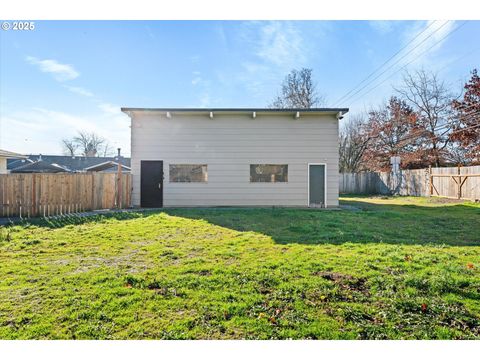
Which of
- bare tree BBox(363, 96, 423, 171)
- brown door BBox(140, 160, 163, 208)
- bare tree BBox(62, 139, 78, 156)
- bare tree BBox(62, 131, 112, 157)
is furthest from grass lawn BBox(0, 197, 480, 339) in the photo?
bare tree BBox(62, 139, 78, 156)

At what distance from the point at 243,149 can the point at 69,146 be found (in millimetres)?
44217

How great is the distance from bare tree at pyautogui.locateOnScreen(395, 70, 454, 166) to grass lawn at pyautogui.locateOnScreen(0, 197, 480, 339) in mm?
19494

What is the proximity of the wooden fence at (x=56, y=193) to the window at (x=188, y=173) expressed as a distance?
193cm

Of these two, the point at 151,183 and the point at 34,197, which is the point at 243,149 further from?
the point at 34,197

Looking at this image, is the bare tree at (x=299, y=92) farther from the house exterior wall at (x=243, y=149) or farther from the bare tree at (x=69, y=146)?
the bare tree at (x=69, y=146)

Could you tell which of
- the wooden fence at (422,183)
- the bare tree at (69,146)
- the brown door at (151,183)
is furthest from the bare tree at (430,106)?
the bare tree at (69,146)

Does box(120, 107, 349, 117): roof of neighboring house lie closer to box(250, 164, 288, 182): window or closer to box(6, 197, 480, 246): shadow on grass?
box(250, 164, 288, 182): window

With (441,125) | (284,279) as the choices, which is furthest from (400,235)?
(441,125)

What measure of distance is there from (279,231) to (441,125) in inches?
852

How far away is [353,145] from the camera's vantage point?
25.8m

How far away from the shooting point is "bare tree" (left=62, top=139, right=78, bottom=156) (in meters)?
43.5

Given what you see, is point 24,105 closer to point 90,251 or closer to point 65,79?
point 65,79

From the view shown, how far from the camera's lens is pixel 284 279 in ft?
10.1

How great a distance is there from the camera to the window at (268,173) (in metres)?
10.7
